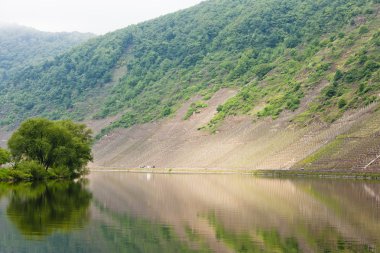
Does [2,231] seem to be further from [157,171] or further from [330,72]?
[330,72]

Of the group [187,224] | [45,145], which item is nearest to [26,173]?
[45,145]

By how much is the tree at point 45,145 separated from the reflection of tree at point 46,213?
42659mm

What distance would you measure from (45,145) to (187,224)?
223ft

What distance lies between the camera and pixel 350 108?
512 ft

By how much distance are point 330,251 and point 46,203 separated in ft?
98.2

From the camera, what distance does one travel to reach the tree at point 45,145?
109m

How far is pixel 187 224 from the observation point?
1752 inches

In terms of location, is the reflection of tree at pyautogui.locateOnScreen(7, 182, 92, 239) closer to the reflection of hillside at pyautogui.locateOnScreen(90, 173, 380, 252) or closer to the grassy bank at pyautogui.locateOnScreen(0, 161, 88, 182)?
the reflection of hillside at pyautogui.locateOnScreen(90, 173, 380, 252)

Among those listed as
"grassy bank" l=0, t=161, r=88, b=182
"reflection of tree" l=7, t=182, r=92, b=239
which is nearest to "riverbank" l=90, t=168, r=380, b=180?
"grassy bank" l=0, t=161, r=88, b=182

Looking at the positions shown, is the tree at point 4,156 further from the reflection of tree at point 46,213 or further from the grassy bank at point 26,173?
the reflection of tree at point 46,213

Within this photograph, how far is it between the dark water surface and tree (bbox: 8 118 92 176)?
41487 mm

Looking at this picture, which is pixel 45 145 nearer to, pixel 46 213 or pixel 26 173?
pixel 26 173

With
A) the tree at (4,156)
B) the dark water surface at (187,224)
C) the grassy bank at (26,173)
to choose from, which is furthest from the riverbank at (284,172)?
the dark water surface at (187,224)

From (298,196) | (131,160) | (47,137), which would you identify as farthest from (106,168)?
(298,196)
